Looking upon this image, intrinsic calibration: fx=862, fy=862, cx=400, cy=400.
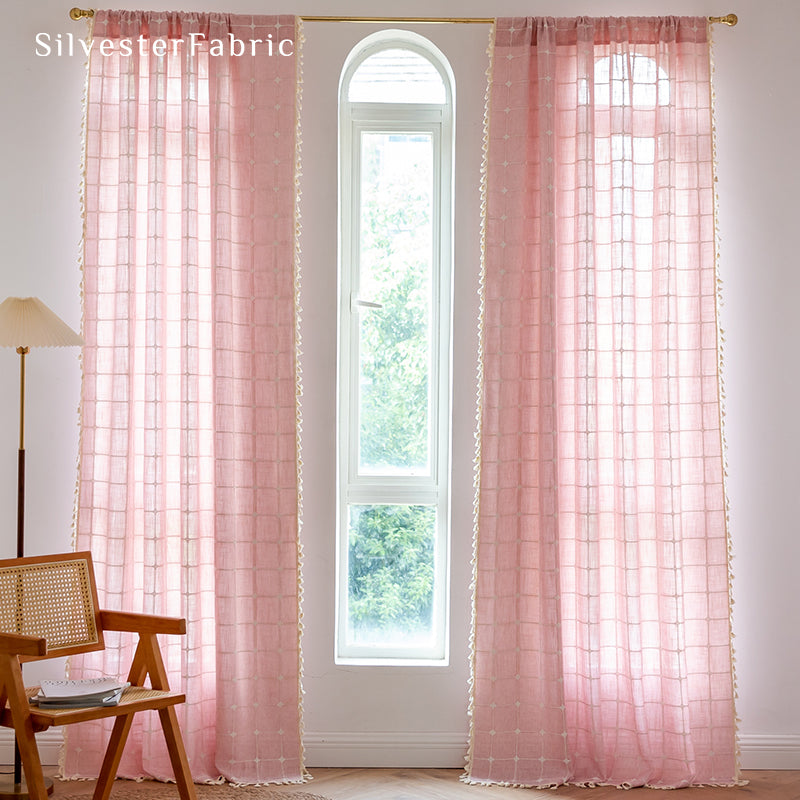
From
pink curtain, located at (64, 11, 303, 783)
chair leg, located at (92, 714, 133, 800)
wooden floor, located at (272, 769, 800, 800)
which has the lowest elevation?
wooden floor, located at (272, 769, 800, 800)

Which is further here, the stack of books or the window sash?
the window sash

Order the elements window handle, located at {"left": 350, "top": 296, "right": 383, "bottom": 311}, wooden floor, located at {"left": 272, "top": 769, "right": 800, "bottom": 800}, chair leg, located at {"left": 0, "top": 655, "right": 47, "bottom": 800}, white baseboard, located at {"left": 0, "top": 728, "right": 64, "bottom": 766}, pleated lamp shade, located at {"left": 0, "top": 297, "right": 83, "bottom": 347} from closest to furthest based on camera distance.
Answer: chair leg, located at {"left": 0, "top": 655, "right": 47, "bottom": 800}, pleated lamp shade, located at {"left": 0, "top": 297, "right": 83, "bottom": 347}, wooden floor, located at {"left": 272, "top": 769, "right": 800, "bottom": 800}, white baseboard, located at {"left": 0, "top": 728, "right": 64, "bottom": 766}, window handle, located at {"left": 350, "top": 296, "right": 383, "bottom": 311}

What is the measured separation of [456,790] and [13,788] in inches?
57.6

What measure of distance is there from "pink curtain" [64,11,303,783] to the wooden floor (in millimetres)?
174

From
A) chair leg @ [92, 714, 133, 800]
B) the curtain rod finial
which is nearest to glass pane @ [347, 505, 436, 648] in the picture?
chair leg @ [92, 714, 133, 800]

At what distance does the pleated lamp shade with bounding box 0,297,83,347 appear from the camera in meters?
2.71

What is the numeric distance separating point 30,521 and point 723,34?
311 cm

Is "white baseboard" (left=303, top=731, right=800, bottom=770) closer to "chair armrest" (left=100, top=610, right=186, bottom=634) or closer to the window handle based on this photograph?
"chair armrest" (left=100, top=610, right=186, bottom=634)

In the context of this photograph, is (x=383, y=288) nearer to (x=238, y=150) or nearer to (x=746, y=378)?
(x=238, y=150)

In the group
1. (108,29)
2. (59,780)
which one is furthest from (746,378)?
(59,780)

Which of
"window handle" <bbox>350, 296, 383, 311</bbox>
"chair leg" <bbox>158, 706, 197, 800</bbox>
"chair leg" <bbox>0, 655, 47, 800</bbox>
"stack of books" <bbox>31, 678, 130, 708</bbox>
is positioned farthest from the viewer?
"window handle" <bbox>350, 296, 383, 311</bbox>

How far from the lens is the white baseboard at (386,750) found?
3.13 m

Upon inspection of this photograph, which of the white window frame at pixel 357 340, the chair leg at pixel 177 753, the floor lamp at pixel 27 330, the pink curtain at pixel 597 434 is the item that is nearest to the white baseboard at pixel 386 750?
the pink curtain at pixel 597 434

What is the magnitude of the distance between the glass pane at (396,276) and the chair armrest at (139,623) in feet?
3.06
